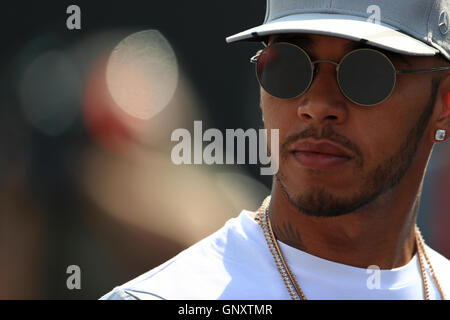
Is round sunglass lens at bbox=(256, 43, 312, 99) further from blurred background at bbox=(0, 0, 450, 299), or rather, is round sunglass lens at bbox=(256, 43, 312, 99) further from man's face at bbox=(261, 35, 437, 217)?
blurred background at bbox=(0, 0, 450, 299)

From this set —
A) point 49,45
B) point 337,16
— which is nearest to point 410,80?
point 337,16

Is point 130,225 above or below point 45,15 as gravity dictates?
below

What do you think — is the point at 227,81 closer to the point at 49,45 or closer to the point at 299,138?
the point at 49,45

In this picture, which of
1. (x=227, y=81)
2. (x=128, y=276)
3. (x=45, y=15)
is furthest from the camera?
(x=227, y=81)

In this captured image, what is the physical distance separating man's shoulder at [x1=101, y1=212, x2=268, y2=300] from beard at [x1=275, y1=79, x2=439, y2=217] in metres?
0.30

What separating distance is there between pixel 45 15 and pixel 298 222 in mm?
3762

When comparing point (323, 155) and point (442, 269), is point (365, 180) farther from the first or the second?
point (442, 269)

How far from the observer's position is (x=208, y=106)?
19.5 feet

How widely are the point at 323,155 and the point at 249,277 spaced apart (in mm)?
573

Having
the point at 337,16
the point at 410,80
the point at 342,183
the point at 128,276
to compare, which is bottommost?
the point at 128,276

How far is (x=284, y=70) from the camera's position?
257cm

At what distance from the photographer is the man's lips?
2529mm

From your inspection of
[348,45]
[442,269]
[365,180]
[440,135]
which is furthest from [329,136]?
[442,269]

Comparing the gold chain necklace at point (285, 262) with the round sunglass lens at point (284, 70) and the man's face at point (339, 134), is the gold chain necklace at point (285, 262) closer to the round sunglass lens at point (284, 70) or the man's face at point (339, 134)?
the man's face at point (339, 134)
